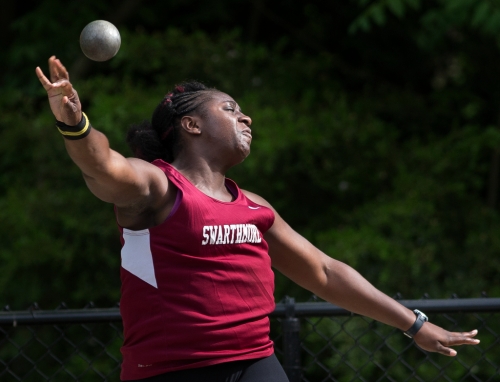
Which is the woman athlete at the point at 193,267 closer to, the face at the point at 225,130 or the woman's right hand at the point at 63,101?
the face at the point at 225,130

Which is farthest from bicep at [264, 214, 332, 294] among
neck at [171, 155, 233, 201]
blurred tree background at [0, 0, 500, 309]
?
→ blurred tree background at [0, 0, 500, 309]

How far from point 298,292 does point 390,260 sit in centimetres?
67

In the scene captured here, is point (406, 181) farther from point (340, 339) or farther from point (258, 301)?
point (258, 301)

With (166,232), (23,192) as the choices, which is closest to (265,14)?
(23,192)

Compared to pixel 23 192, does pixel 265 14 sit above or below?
above

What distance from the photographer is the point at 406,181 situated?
5.55 metres

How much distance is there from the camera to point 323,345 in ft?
15.7

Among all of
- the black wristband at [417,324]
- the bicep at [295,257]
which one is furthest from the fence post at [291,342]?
the black wristband at [417,324]

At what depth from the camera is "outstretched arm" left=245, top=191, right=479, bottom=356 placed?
2703 mm

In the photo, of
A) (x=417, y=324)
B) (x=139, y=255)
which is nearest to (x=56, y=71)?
(x=139, y=255)

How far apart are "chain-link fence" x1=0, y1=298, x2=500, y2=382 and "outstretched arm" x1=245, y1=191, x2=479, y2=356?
0.12m

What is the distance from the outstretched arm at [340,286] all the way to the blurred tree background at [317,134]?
216 centimetres

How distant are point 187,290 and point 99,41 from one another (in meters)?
0.77

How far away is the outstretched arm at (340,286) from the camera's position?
106 inches
